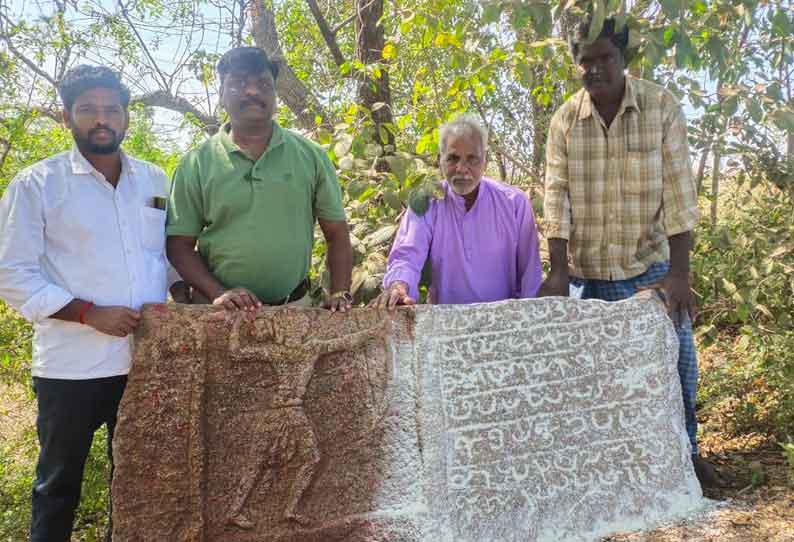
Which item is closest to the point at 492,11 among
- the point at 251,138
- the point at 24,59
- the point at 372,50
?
the point at 251,138

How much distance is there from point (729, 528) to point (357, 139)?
7.52 ft

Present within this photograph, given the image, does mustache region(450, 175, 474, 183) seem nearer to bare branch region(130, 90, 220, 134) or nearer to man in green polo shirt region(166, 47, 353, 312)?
man in green polo shirt region(166, 47, 353, 312)

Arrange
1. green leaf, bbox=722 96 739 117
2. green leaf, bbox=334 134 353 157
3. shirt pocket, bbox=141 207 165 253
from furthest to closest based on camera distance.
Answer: green leaf, bbox=334 134 353 157 < green leaf, bbox=722 96 739 117 < shirt pocket, bbox=141 207 165 253

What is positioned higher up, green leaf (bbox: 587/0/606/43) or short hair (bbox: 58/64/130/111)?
green leaf (bbox: 587/0/606/43)

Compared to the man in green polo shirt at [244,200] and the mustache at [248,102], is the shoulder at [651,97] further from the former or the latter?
the mustache at [248,102]

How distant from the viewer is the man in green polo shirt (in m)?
2.38

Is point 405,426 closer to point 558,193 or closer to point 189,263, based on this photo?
point 189,263

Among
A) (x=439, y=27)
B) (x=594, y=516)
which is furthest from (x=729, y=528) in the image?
(x=439, y=27)

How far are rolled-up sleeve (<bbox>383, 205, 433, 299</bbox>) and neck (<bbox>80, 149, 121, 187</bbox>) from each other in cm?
100

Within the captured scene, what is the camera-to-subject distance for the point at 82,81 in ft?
7.32

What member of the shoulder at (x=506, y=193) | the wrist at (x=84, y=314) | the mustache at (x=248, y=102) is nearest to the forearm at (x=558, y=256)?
the shoulder at (x=506, y=193)

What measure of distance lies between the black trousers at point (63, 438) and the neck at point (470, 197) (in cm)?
137

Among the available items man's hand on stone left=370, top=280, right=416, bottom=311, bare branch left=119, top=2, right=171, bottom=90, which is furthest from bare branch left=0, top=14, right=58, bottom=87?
man's hand on stone left=370, top=280, right=416, bottom=311

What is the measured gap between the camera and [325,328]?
2.38 metres
